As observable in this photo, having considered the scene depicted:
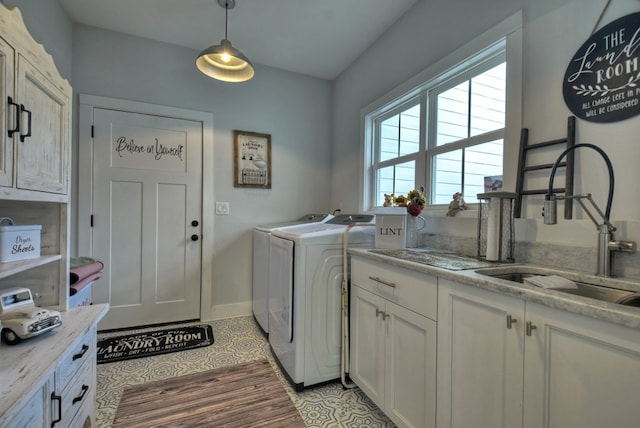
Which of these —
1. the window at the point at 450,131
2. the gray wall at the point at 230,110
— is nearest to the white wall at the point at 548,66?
the window at the point at 450,131

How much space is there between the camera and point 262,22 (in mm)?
2354

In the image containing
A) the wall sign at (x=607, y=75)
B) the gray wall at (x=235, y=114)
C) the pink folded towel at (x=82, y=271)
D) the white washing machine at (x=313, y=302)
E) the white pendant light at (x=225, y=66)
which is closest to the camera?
the wall sign at (x=607, y=75)

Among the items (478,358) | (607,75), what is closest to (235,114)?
(607,75)

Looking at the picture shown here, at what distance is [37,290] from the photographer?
1191mm

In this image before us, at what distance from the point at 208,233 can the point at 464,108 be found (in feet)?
8.08

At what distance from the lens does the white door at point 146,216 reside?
2.53 metres

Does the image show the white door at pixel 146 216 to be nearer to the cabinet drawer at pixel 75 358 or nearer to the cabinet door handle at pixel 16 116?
the cabinet drawer at pixel 75 358

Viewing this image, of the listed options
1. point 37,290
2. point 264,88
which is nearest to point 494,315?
point 37,290

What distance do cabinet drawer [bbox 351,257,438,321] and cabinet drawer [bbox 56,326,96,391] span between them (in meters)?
1.28

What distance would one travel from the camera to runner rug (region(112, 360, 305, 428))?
1503 mm

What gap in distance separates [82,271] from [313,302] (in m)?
1.39

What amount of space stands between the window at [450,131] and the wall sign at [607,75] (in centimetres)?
36

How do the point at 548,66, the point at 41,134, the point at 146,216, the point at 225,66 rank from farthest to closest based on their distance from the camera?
the point at 146,216 → the point at 225,66 → the point at 548,66 → the point at 41,134

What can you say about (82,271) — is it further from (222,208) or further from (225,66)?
(225,66)
